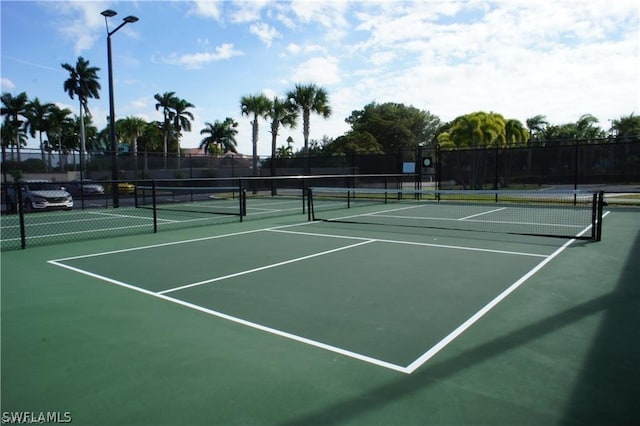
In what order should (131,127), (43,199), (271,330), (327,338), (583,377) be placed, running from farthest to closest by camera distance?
(131,127)
(43,199)
(271,330)
(327,338)
(583,377)

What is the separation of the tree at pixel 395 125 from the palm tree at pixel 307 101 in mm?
30220

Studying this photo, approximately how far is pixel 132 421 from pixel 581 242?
9.23 meters

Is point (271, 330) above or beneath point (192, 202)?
beneath

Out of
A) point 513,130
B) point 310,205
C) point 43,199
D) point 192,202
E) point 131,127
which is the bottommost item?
point 192,202

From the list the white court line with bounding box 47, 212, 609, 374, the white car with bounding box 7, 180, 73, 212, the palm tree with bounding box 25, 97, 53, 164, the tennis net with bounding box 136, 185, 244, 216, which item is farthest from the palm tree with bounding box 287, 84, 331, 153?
the palm tree with bounding box 25, 97, 53, 164

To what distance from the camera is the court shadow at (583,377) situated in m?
2.85

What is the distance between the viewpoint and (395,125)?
6894cm

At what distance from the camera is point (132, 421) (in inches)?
112

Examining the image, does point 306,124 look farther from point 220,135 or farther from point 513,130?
point 220,135

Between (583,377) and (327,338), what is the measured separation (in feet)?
6.99

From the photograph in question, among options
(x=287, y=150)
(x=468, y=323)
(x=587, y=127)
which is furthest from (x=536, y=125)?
(x=468, y=323)

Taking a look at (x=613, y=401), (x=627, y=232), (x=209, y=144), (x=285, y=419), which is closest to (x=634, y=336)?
(x=613, y=401)

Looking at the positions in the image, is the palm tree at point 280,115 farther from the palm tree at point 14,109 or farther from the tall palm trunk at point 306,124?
the palm tree at point 14,109

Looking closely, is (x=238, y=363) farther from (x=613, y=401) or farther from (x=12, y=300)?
(x=12, y=300)
